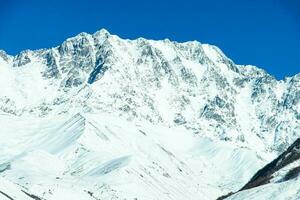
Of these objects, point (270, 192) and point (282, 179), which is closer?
point (270, 192)

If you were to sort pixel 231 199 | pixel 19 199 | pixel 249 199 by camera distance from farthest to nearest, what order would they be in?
pixel 19 199 → pixel 231 199 → pixel 249 199

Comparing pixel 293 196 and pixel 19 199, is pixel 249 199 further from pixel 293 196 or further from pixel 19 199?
pixel 19 199

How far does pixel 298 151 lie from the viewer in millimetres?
165250

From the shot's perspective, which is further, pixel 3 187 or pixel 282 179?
pixel 3 187

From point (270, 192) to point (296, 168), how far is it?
13.3 meters

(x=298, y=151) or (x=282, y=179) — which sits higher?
(x=298, y=151)

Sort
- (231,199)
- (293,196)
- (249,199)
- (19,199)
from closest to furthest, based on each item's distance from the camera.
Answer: (293,196) < (249,199) < (231,199) < (19,199)

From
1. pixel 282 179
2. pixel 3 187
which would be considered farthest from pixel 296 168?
pixel 3 187

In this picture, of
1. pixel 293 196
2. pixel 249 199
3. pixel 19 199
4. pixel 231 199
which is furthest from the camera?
pixel 19 199

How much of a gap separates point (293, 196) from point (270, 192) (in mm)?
5623

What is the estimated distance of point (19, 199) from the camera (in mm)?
157000

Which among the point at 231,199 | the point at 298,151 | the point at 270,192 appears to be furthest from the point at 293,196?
the point at 298,151

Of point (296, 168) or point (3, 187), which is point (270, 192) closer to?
point (296, 168)

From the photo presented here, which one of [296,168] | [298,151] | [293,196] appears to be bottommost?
[293,196]
